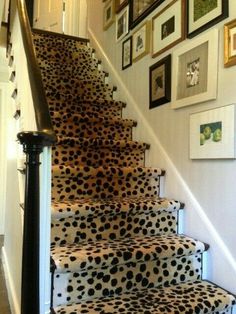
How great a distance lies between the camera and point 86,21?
4.08m

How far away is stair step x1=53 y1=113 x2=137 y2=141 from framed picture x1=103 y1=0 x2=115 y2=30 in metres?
1.25

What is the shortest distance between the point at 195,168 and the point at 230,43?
73cm

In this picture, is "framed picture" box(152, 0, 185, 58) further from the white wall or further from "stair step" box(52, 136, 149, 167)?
"stair step" box(52, 136, 149, 167)

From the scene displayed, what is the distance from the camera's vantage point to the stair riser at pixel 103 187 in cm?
192

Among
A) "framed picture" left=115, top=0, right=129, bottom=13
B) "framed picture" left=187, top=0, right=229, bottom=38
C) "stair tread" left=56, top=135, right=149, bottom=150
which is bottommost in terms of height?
"stair tread" left=56, top=135, right=149, bottom=150

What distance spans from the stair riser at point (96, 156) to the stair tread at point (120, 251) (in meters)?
0.65

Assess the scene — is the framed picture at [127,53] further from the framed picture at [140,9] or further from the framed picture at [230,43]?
the framed picture at [230,43]

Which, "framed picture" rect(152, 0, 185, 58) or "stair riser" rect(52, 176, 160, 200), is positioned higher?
"framed picture" rect(152, 0, 185, 58)

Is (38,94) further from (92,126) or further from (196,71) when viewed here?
(92,126)

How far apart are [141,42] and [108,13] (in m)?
0.98

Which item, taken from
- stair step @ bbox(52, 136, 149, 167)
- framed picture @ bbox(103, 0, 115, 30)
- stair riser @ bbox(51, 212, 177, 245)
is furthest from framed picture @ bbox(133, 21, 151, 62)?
stair riser @ bbox(51, 212, 177, 245)

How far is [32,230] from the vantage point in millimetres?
1156

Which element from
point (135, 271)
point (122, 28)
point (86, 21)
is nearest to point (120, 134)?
point (122, 28)

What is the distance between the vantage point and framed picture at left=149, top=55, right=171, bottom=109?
85.6 inches
